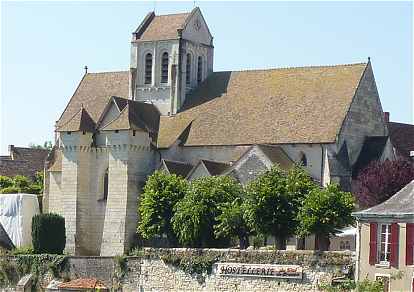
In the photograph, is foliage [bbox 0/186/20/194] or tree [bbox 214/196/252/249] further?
foliage [bbox 0/186/20/194]

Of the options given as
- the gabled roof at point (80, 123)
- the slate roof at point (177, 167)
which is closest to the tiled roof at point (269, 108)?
the slate roof at point (177, 167)

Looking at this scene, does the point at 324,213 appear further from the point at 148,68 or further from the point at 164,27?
the point at 164,27

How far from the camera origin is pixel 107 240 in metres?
62.0

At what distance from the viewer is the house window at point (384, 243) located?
42094mm

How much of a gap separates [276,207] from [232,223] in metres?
2.41

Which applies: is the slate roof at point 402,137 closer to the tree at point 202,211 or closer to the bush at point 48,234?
the tree at point 202,211

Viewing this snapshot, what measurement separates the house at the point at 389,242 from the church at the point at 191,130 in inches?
596

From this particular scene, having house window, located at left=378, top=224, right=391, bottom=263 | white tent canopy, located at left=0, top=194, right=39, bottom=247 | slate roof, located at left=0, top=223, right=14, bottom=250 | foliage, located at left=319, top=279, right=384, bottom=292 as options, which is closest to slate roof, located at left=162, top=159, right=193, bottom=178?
white tent canopy, located at left=0, top=194, right=39, bottom=247

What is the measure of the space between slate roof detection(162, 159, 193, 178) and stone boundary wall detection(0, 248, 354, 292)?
801cm

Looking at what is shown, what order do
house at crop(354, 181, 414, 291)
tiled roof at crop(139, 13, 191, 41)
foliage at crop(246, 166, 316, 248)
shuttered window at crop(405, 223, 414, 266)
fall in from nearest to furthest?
shuttered window at crop(405, 223, 414, 266), house at crop(354, 181, 414, 291), foliage at crop(246, 166, 316, 248), tiled roof at crop(139, 13, 191, 41)

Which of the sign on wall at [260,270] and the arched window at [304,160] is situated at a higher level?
Result: the arched window at [304,160]

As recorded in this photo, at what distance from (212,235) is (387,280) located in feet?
47.5

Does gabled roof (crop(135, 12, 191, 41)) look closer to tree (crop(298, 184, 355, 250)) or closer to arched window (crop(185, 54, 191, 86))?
arched window (crop(185, 54, 191, 86))

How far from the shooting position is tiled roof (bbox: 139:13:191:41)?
68.8 m
